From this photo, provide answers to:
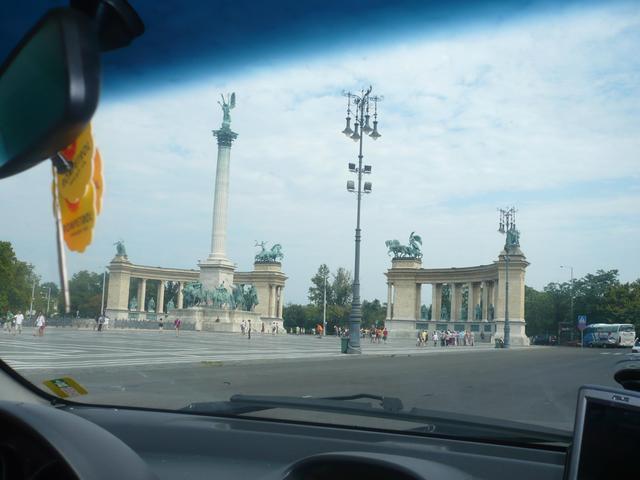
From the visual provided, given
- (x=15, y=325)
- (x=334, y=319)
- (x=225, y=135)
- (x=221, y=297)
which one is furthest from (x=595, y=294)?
(x=221, y=297)

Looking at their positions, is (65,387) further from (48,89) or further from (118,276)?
(48,89)

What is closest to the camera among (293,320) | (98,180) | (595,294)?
(98,180)

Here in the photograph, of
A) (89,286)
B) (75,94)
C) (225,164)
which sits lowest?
(89,286)

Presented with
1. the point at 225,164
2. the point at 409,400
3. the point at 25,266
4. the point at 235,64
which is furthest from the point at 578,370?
the point at 25,266

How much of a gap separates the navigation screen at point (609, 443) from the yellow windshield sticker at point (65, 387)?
2.34 m

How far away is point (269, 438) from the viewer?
2.43 metres

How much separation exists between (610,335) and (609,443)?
960 mm

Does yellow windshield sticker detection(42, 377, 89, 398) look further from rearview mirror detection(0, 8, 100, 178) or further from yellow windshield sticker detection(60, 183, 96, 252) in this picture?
rearview mirror detection(0, 8, 100, 178)

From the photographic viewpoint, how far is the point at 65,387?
3215 millimetres

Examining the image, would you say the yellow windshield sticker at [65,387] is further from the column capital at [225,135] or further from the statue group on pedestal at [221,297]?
the statue group on pedestal at [221,297]

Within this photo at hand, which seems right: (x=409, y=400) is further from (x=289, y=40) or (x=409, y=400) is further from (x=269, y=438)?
(x=289, y=40)

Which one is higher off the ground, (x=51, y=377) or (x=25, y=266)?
(x=25, y=266)

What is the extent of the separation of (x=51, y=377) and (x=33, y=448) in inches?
67.9

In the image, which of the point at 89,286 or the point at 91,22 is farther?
the point at 89,286
